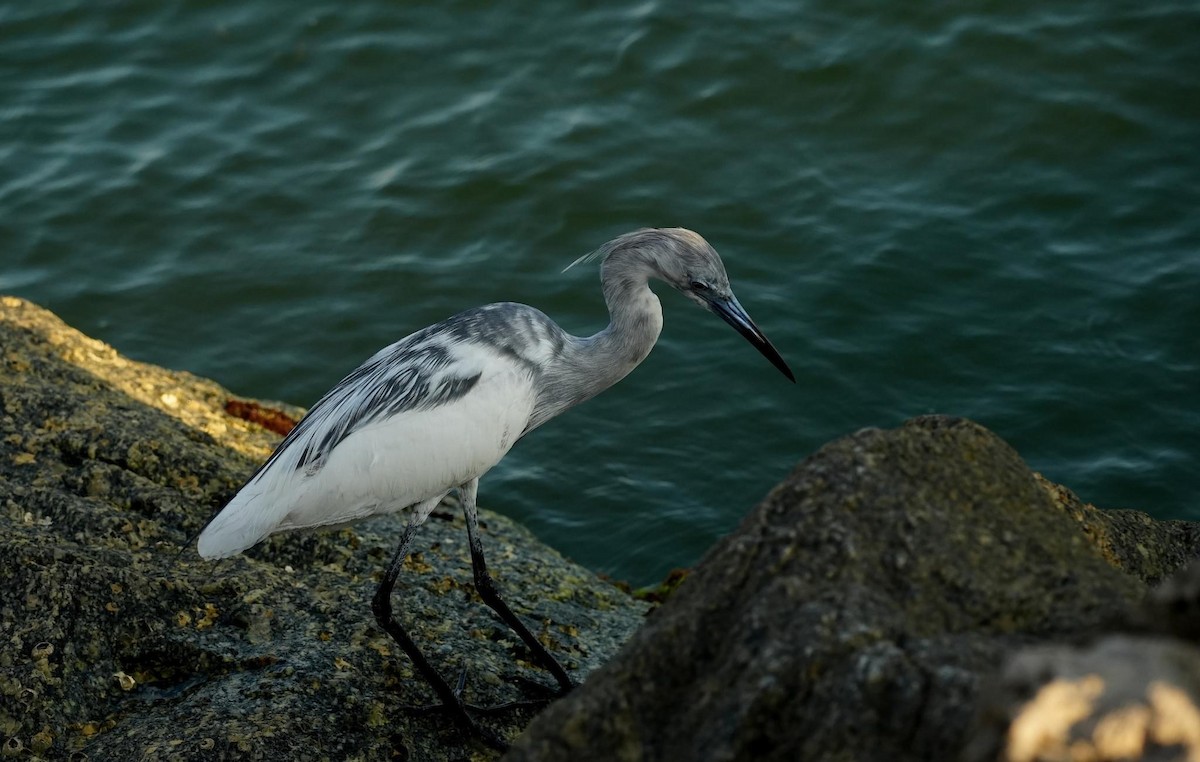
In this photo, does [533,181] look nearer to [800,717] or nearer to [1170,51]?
[1170,51]

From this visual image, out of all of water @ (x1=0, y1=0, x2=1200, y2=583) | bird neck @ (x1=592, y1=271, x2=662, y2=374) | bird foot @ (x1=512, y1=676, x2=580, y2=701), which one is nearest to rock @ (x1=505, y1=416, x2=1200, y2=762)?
bird foot @ (x1=512, y1=676, x2=580, y2=701)

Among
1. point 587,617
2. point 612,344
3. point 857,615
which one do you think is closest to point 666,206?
point 612,344

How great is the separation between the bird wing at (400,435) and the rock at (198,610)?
1.30ft

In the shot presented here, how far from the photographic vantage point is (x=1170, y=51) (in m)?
9.73

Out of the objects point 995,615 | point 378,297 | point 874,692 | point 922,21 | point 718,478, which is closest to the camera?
point 874,692

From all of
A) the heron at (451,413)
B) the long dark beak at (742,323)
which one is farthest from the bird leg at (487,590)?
the long dark beak at (742,323)

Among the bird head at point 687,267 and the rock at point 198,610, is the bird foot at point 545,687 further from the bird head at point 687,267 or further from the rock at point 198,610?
the bird head at point 687,267

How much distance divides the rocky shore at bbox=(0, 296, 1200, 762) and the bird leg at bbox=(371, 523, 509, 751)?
0.24 feet

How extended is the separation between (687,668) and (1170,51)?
896 centimetres

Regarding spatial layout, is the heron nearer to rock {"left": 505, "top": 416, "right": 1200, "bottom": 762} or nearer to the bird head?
the bird head

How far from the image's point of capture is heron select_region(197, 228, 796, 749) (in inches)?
182

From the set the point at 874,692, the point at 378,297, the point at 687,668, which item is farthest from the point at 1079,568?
the point at 378,297

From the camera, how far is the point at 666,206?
947cm

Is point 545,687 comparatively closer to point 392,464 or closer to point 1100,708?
point 392,464
